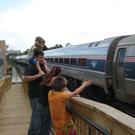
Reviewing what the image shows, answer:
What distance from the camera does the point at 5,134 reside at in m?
11.3

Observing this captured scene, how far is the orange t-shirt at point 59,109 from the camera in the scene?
24.3 feet

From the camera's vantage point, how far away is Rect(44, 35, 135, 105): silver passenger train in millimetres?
17859

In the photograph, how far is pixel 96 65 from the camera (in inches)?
878

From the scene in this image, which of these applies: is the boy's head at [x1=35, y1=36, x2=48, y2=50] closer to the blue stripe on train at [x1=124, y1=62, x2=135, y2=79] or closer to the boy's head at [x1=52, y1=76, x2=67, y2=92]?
the boy's head at [x1=52, y1=76, x2=67, y2=92]

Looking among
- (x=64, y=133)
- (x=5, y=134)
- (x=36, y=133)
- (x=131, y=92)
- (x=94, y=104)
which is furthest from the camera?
(x=131, y=92)

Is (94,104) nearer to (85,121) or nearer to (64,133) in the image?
(85,121)

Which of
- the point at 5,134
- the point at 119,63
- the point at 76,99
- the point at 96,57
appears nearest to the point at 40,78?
the point at 76,99

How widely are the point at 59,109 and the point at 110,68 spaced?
13.2m

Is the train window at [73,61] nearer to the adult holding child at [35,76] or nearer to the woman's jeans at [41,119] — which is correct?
the adult holding child at [35,76]

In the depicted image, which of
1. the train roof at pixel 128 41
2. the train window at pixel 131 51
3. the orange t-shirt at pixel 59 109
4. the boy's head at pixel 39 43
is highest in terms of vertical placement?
the boy's head at pixel 39 43

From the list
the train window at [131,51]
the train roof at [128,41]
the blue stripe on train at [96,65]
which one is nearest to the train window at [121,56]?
the train roof at [128,41]

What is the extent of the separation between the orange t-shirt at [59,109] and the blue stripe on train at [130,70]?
998 centimetres

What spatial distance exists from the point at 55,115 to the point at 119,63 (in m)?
11.9

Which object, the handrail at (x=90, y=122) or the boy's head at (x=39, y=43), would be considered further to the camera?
the boy's head at (x=39, y=43)
